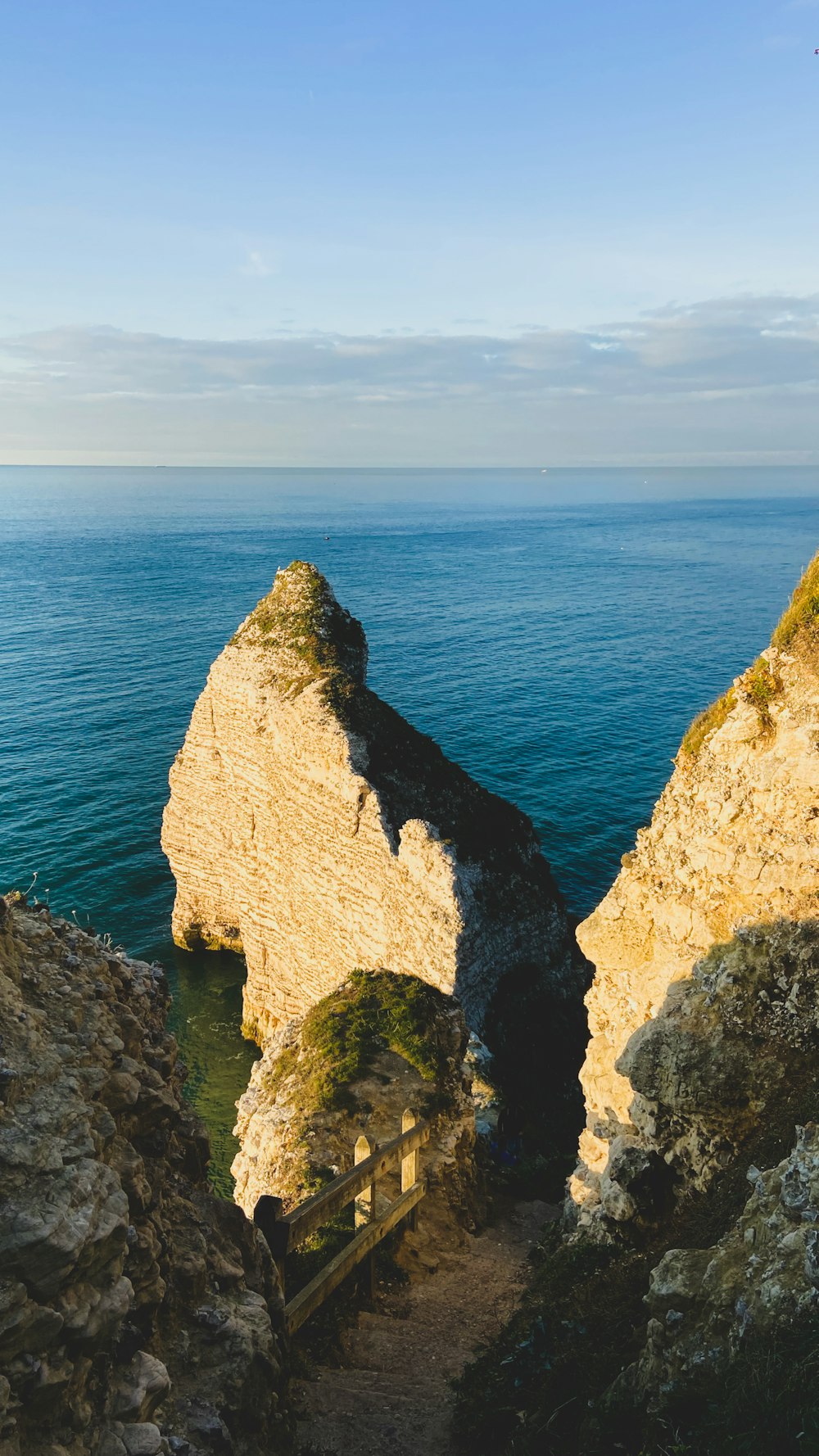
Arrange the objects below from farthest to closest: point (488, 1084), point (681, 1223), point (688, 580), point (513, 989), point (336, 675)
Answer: point (688, 580), point (336, 675), point (513, 989), point (488, 1084), point (681, 1223)

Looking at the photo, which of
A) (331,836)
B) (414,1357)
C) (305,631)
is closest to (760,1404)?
(414,1357)

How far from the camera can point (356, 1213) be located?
1371 cm

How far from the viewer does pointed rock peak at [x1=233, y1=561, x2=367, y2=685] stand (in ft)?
88.2

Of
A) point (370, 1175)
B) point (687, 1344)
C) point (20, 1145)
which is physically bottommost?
point (370, 1175)

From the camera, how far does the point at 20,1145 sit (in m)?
6.63

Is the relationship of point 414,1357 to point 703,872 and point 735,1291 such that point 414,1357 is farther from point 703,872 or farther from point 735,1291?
point 703,872

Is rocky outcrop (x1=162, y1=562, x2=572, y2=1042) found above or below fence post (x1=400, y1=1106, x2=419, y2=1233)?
above

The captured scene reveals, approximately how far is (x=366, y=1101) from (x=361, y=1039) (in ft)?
6.11

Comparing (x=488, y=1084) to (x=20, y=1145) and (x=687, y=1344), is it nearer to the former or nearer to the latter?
(x=687, y=1344)

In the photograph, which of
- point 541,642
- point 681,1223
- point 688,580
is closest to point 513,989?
point 681,1223

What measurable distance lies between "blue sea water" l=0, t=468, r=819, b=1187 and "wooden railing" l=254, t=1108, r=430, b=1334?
33.9 feet

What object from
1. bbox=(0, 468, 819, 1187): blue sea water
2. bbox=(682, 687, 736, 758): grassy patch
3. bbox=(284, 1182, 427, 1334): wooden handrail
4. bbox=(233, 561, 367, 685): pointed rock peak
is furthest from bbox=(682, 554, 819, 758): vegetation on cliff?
bbox=(0, 468, 819, 1187): blue sea water

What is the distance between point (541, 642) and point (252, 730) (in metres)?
52.8

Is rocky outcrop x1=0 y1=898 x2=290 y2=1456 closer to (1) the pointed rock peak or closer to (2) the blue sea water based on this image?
(2) the blue sea water
